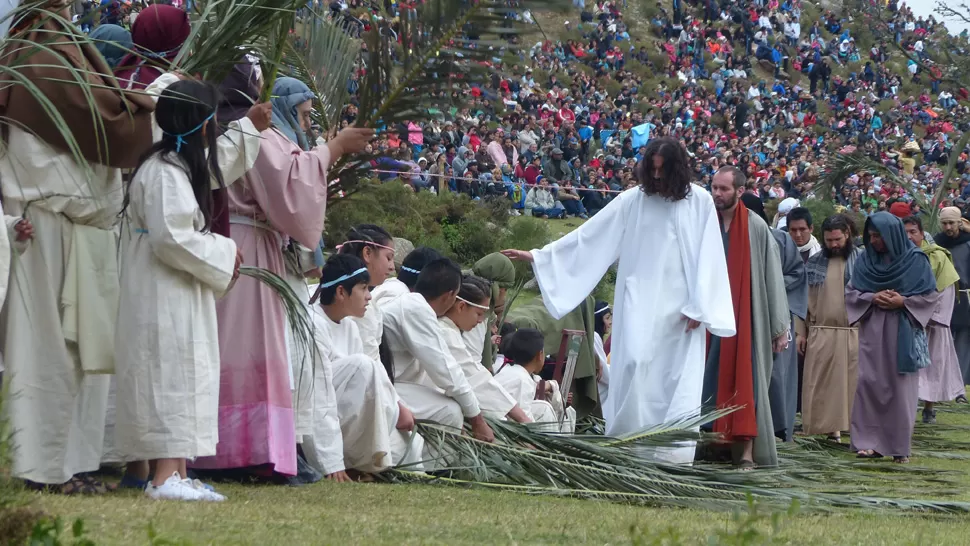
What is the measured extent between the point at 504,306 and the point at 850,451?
284 cm

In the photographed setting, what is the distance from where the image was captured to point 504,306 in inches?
382

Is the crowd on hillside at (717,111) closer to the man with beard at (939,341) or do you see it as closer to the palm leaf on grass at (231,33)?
the man with beard at (939,341)

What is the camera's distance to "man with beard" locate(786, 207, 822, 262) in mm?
11633

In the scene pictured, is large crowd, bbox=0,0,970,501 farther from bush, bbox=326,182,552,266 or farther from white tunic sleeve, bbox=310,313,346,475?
bush, bbox=326,182,552,266

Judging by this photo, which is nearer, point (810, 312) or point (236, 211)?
point (236, 211)

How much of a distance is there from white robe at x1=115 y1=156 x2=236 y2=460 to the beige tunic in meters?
7.02

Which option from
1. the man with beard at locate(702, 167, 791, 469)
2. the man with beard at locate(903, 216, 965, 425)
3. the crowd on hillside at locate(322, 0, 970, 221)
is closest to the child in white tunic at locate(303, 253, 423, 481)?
the man with beard at locate(702, 167, 791, 469)

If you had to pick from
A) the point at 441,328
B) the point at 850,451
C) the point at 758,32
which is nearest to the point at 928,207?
the point at 850,451

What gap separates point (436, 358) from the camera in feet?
22.9

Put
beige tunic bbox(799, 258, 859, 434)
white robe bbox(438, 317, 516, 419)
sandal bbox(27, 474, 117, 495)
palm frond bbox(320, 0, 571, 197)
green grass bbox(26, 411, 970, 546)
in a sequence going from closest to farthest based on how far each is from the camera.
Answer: green grass bbox(26, 411, 970, 546), palm frond bbox(320, 0, 571, 197), sandal bbox(27, 474, 117, 495), white robe bbox(438, 317, 516, 419), beige tunic bbox(799, 258, 859, 434)

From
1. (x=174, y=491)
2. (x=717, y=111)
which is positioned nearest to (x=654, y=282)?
(x=174, y=491)

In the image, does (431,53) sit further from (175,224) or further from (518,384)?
(518,384)

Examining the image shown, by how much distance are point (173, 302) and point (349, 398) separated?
1.66 m

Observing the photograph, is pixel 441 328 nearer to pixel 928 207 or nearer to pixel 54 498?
pixel 54 498
